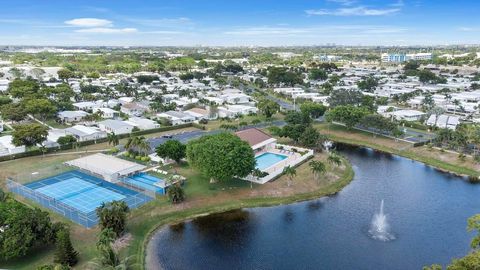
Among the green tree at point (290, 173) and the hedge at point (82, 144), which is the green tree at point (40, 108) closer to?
the hedge at point (82, 144)

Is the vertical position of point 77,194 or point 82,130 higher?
point 82,130

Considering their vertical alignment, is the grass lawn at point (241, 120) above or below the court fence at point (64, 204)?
above

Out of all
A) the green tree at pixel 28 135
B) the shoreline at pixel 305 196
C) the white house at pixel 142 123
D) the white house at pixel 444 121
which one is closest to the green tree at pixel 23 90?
Result: the white house at pixel 142 123

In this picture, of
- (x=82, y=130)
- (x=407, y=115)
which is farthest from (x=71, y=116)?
(x=407, y=115)

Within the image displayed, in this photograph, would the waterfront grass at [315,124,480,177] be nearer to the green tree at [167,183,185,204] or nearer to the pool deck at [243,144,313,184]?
the pool deck at [243,144,313,184]

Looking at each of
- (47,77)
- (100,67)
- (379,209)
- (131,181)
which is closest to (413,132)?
(379,209)

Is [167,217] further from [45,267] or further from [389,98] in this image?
[389,98]

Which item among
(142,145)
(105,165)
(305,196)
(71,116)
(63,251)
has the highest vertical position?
(71,116)

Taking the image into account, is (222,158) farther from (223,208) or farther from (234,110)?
(234,110)
